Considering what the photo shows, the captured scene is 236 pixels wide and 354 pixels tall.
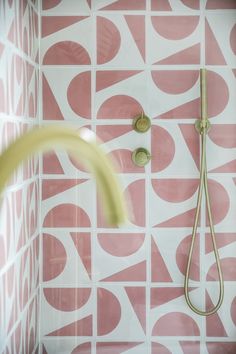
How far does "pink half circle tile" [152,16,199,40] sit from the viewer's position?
77.6 inches

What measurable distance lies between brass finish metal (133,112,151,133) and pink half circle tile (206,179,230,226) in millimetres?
302

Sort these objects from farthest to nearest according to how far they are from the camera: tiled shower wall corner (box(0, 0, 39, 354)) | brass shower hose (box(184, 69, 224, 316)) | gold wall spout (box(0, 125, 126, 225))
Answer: brass shower hose (box(184, 69, 224, 316)) → tiled shower wall corner (box(0, 0, 39, 354)) → gold wall spout (box(0, 125, 126, 225))

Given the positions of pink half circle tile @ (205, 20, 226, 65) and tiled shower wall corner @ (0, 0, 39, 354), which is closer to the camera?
tiled shower wall corner @ (0, 0, 39, 354)

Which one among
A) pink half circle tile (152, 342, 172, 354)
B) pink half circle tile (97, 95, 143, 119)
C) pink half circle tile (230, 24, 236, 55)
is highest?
pink half circle tile (230, 24, 236, 55)

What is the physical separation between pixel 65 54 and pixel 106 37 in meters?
0.16

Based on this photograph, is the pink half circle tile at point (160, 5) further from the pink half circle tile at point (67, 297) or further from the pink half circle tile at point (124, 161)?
the pink half circle tile at point (67, 297)

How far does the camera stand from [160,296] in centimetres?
201

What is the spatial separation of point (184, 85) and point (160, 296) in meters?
0.77

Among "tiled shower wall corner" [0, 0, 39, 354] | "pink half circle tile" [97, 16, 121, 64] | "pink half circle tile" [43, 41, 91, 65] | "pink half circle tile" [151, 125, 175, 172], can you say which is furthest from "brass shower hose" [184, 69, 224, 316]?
"tiled shower wall corner" [0, 0, 39, 354]

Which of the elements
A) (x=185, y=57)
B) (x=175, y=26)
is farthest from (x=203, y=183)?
(x=175, y=26)

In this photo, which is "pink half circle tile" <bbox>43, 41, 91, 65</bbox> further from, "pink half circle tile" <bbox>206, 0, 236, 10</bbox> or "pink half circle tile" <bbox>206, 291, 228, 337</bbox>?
"pink half circle tile" <bbox>206, 291, 228, 337</bbox>

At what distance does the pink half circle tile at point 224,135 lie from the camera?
6.49ft

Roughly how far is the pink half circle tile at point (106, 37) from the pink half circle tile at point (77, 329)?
3.14 ft

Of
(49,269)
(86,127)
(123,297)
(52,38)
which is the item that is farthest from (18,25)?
(123,297)
